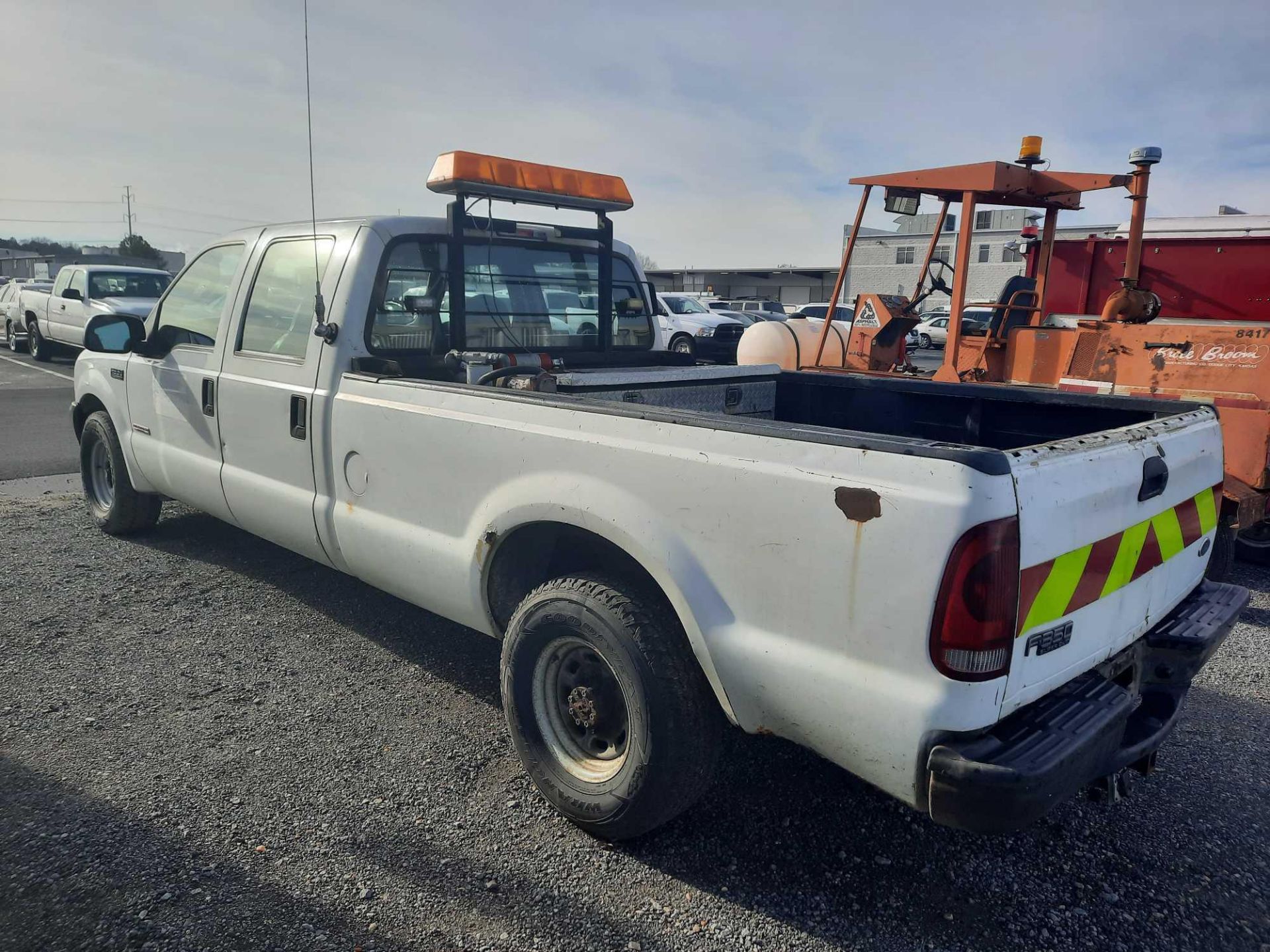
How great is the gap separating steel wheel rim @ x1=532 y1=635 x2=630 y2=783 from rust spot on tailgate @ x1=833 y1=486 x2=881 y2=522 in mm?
941

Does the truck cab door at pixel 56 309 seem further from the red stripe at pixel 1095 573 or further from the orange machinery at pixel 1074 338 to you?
the red stripe at pixel 1095 573

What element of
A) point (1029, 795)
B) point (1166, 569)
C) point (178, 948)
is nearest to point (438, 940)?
point (178, 948)

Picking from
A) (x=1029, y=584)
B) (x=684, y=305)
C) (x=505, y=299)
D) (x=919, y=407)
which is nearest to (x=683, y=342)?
(x=684, y=305)

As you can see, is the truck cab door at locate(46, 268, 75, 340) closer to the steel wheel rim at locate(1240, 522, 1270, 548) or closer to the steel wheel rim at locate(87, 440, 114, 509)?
the steel wheel rim at locate(87, 440, 114, 509)

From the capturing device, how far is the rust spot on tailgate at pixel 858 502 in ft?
6.62

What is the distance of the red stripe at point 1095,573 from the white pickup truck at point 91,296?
50.6 feet

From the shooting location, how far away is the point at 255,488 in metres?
4.09

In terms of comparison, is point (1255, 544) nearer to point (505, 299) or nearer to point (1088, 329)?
point (1088, 329)

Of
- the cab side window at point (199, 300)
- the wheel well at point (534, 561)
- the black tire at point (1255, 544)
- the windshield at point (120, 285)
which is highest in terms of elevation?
the windshield at point (120, 285)

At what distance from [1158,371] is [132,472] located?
678 cm

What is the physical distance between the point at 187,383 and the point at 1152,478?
4277 mm

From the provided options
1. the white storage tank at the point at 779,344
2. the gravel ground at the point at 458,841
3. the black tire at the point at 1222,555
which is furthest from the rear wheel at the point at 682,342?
the gravel ground at the point at 458,841

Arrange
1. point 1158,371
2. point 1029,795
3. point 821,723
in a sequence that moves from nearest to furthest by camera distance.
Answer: point 1029,795, point 821,723, point 1158,371

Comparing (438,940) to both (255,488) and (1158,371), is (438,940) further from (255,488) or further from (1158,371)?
(1158,371)
